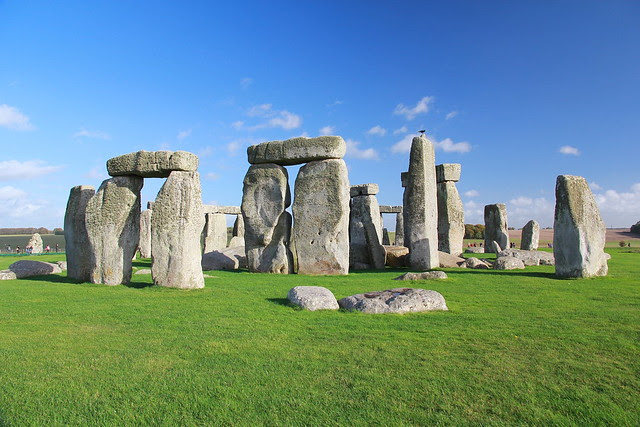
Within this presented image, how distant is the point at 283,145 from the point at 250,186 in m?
1.49

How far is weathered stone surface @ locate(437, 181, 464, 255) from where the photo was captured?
58.2 feet

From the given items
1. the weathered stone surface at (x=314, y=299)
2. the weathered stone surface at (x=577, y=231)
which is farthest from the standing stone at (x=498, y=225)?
the weathered stone surface at (x=314, y=299)

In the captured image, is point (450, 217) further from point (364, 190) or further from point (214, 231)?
point (214, 231)

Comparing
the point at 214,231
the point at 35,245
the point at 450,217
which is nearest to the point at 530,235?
the point at 450,217

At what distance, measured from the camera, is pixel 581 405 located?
3.31m

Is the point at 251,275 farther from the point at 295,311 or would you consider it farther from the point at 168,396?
the point at 168,396

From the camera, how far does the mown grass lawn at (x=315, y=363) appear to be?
3.27 metres

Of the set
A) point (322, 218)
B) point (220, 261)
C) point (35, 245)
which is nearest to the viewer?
point (322, 218)

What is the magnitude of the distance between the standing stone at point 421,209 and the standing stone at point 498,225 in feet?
Answer: 26.2

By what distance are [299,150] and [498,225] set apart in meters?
11.3

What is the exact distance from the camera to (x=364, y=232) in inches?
600

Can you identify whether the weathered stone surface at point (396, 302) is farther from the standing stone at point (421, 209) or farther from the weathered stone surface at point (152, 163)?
the standing stone at point (421, 209)

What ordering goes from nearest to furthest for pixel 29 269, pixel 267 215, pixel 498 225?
pixel 29 269 < pixel 267 215 < pixel 498 225

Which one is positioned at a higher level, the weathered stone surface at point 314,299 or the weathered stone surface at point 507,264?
the weathered stone surface at point 507,264
